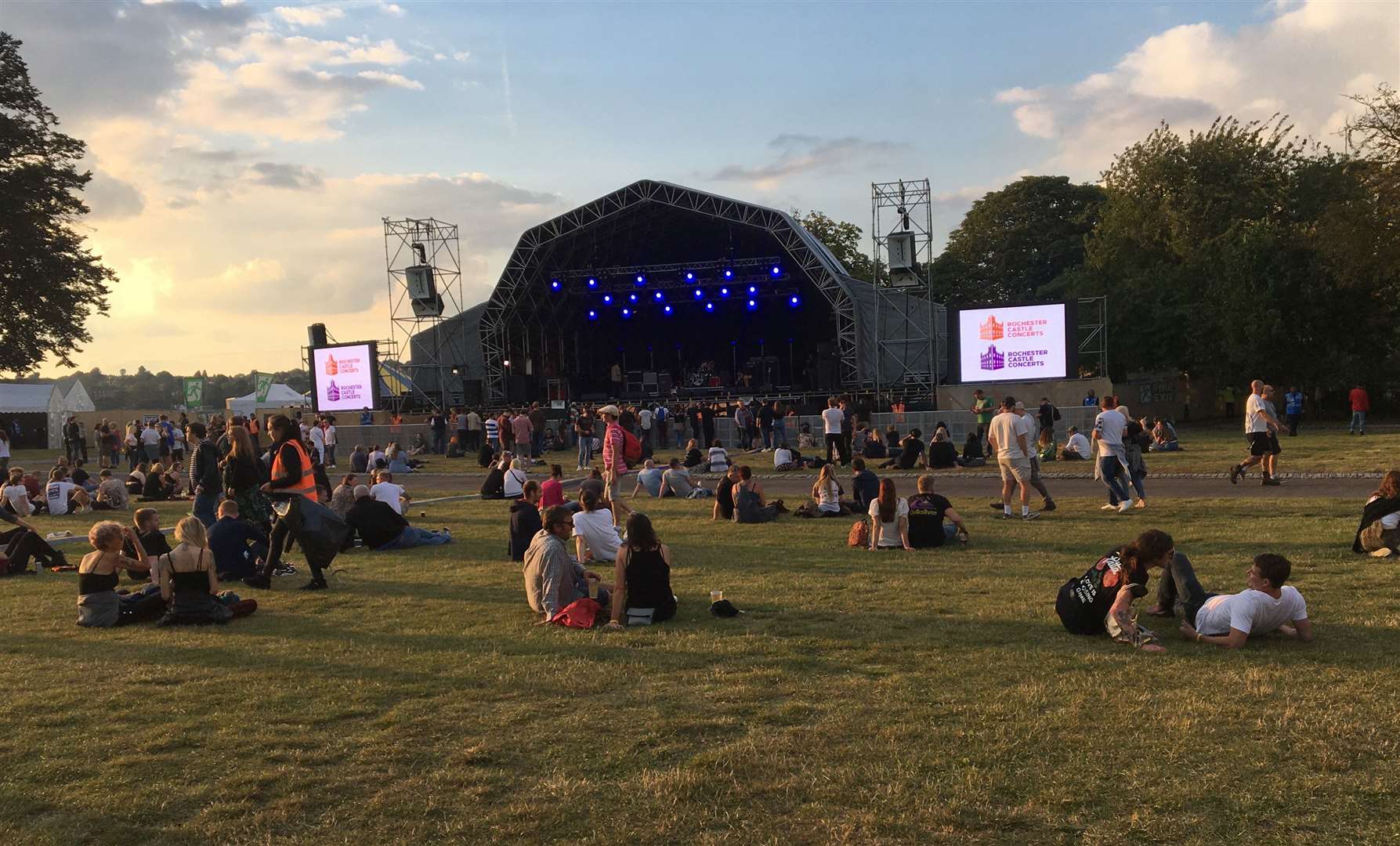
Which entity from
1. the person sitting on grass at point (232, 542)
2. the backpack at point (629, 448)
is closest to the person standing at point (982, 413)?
the backpack at point (629, 448)

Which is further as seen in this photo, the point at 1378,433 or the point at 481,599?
the point at 1378,433

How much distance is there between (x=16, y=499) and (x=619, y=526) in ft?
33.7

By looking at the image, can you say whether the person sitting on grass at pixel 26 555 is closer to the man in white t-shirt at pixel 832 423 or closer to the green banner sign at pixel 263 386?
the man in white t-shirt at pixel 832 423

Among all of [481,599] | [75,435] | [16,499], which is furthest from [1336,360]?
[75,435]

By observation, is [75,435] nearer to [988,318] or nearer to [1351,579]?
[988,318]

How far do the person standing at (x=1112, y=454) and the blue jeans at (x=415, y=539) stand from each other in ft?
26.0

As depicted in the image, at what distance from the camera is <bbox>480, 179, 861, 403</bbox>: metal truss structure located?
104 ft

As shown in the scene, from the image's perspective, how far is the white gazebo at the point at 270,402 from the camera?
44.3 m

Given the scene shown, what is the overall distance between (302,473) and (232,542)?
105 centimetres

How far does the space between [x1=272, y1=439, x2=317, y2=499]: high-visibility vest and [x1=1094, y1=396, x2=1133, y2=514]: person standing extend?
8755 mm

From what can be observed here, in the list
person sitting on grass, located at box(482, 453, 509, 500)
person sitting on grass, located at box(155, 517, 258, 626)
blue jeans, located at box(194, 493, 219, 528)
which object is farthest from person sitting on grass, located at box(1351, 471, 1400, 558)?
person sitting on grass, located at box(482, 453, 509, 500)

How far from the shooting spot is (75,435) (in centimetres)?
2989

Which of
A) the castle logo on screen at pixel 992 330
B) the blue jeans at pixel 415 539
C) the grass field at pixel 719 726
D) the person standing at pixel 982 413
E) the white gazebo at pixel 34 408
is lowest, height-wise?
the grass field at pixel 719 726

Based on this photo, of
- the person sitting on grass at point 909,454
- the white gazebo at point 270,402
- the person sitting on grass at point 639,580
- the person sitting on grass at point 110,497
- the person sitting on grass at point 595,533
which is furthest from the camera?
the white gazebo at point 270,402
